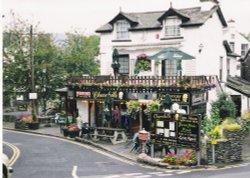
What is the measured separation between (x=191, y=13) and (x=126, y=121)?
959 centimetres

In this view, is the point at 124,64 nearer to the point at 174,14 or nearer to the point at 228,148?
the point at 174,14

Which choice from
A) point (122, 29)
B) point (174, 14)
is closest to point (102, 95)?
point (122, 29)

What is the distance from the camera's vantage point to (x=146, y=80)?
2973 centimetres

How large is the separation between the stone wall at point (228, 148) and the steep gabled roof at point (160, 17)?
39.4 feet

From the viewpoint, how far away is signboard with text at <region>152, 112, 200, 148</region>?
20.9 metres

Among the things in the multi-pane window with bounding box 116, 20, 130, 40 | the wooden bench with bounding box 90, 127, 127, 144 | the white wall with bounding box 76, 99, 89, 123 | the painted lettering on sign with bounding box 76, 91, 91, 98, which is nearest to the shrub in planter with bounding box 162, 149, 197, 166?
the wooden bench with bounding box 90, 127, 127, 144

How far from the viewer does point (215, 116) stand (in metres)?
29.6

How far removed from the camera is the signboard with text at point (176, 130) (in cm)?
2094

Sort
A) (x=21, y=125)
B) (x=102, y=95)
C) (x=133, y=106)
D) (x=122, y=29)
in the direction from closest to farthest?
(x=133, y=106), (x=102, y=95), (x=122, y=29), (x=21, y=125)

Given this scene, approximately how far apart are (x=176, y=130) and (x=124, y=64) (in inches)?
571

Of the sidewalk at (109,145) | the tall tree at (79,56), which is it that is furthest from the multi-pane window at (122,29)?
the tall tree at (79,56)

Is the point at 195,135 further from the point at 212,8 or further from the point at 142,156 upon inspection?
the point at 212,8

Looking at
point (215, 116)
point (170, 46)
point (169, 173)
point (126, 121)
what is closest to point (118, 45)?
point (170, 46)

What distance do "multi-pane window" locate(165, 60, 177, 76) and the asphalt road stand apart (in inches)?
371
